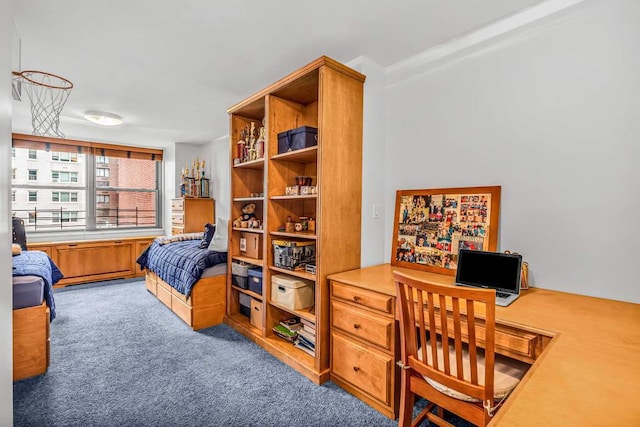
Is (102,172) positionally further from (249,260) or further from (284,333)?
(284,333)

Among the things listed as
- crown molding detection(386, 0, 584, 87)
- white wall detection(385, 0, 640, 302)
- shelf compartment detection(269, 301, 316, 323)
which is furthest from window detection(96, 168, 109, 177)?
white wall detection(385, 0, 640, 302)

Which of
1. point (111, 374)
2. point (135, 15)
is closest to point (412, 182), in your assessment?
point (135, 15)

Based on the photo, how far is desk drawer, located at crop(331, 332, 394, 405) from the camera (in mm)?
1819

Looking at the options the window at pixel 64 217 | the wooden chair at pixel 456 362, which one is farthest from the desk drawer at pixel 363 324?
the window at pixel 64 217

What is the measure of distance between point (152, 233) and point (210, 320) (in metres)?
3.55

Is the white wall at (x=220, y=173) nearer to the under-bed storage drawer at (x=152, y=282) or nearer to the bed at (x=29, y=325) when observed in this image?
the under-bed storage drawer at (x=152, y=282)

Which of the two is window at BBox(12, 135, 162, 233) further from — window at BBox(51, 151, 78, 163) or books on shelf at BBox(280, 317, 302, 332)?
books on shelf at BBox(280, 317, 302, 332)

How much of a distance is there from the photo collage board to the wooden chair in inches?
24.0

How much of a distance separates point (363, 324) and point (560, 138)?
160cm

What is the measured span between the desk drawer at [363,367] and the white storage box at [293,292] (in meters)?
0.42

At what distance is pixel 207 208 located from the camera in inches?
218

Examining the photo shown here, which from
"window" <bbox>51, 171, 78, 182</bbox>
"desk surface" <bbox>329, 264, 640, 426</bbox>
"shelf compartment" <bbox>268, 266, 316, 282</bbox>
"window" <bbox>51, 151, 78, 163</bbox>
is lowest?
"shelf compartment" <bbox>268, 266, 316, 282</bbox>

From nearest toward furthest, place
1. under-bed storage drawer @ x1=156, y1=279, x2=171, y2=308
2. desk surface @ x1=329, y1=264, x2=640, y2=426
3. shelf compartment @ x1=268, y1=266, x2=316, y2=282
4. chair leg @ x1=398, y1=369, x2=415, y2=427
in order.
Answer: desk surface @ x1=329, y1=264, x2=640, y2=426 → chair leg @ x1=398, y1=369, x2=415, y2=427 → shelf compartment @ x1=268, y1=266, x2=316, y2=282 → under-bed storage drawer @ x1=156, y1=279, x2=171, y2=308

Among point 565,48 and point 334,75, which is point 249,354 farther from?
point 565,48
